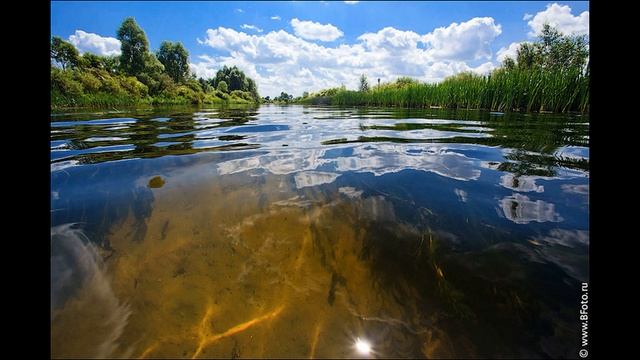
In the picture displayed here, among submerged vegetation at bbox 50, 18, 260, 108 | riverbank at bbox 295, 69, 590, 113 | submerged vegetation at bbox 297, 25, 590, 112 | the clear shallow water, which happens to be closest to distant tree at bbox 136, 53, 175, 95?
submerged vegetation at bbox 50, 18, 260, 108

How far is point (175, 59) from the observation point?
6225 cm

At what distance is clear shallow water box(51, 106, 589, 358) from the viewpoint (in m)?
1.02

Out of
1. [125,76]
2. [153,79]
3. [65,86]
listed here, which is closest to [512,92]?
[65,86]

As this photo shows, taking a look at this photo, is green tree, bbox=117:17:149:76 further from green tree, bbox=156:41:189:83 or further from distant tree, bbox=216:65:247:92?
distant tree, bbox=216:65:247:92

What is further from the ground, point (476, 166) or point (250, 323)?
point (476, 166)

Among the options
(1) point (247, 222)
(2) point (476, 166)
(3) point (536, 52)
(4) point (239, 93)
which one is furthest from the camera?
(4) point (239, 93)

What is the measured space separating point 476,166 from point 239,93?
76.7 meters

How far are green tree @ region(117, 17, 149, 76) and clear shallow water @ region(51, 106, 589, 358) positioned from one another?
185ft

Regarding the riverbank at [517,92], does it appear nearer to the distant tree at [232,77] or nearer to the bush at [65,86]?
the bush at [65,86]

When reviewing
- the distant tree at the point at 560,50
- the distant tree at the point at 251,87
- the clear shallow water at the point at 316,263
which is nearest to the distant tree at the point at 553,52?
the distant tree at the point at 560,50
